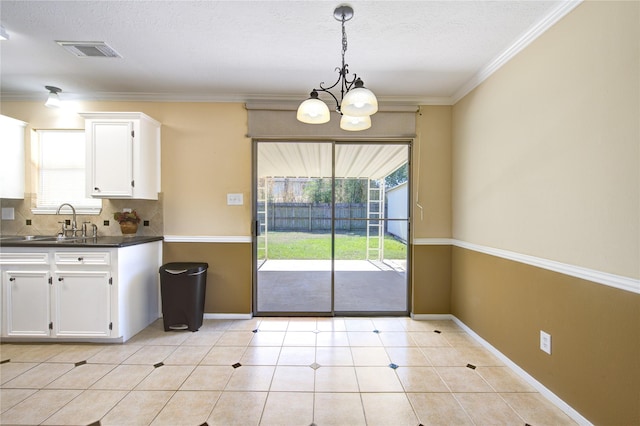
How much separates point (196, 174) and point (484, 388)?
3.41m

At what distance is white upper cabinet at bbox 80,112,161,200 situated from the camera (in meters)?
2.98

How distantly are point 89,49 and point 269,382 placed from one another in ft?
10.1

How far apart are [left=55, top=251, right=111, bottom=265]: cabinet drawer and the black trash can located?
0.51 m

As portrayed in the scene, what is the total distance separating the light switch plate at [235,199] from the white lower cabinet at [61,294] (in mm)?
1169

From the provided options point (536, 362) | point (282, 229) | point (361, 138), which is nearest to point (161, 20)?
point (361, 138)

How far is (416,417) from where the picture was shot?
5.81ft

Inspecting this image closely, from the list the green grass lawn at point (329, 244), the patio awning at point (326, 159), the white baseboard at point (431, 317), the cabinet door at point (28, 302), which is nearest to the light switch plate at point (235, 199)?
the patio awning at point (326, 159)

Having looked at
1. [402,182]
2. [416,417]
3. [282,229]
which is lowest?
[416,417]

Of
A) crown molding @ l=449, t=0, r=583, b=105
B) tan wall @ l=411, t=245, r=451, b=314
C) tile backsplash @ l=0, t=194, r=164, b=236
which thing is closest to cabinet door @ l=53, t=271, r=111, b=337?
tile backsplash @ l=0, t=194, r=164, b=236

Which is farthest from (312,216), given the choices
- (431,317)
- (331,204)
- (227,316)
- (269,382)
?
(269,382)

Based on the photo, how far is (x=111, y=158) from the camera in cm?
299

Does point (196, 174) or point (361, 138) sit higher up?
point (361, 138)

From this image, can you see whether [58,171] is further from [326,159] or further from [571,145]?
[571,145]

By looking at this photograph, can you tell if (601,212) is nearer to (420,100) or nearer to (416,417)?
(416,417)
